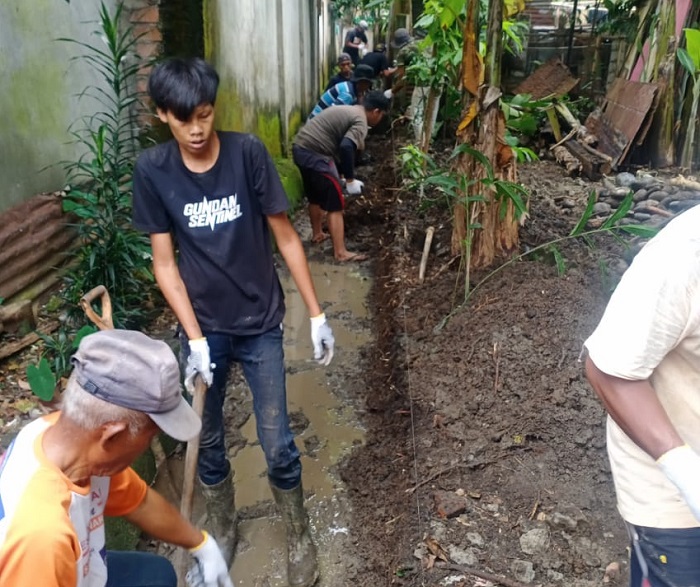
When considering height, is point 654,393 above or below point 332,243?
above

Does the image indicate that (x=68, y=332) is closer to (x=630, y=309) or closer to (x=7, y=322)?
(x=7, y=322)

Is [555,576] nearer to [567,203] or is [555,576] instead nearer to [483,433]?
[483,433]

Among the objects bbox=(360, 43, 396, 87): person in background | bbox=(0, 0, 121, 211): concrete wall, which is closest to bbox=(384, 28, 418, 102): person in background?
bbox=(360, 43, 396, 87): person in background

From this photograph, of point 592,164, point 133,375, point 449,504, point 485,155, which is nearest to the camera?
point 133,375

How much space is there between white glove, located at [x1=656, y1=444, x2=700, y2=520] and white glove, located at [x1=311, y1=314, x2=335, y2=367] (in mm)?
1505

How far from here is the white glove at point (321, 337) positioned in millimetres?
2543

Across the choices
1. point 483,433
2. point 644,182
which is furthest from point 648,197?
point 483,433

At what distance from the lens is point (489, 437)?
9.35 feet

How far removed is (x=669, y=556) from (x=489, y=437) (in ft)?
4.93

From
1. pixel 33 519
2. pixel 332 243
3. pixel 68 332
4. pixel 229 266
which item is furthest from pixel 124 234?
pixel 332 243

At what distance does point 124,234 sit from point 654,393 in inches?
106

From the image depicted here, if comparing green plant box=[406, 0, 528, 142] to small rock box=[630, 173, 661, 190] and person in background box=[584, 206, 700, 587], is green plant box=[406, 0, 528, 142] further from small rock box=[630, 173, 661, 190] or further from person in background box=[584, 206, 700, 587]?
person in background box=[584, 206, 700, 587]

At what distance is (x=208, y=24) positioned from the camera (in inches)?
170

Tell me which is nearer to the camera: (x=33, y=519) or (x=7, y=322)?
(x=33, y=519)
